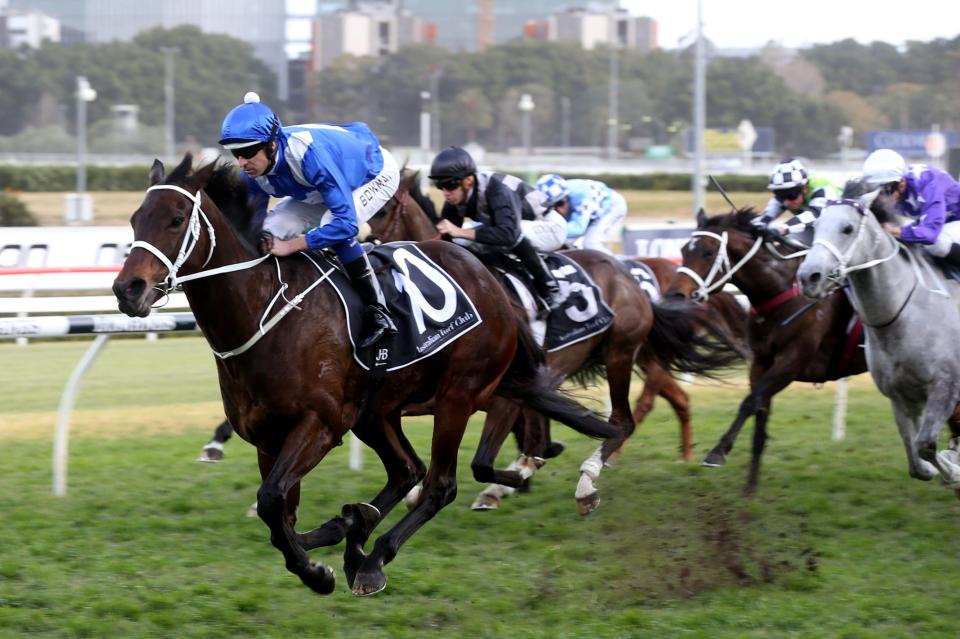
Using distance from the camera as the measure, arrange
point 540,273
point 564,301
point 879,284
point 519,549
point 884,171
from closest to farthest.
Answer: point 519,549, point 879,284, point 884,171, point 540,273, point 564,301

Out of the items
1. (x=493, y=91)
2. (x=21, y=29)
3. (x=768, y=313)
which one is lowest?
(x=768, y=313)

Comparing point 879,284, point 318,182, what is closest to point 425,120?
point 879,284

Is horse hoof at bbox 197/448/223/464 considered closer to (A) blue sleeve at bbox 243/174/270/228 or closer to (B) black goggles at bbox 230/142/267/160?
(A) blue sleeve at bbox 243/174/270/228

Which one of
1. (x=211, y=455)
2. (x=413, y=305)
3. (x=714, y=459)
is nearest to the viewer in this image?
(x=413, y=305)

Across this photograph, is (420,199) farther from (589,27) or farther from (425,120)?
(589,27)

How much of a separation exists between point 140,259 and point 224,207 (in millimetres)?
568

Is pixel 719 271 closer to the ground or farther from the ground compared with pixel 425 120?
closer to the ground

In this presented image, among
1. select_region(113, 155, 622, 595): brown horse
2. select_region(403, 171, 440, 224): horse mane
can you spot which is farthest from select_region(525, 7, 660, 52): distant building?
select_region(113, 155, 622, 595): brown horse

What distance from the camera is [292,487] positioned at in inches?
157

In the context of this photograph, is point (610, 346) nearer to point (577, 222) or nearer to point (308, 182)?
point (577, 222)

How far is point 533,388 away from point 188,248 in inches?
69.0

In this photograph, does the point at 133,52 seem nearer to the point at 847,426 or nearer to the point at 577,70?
the point at 577,70

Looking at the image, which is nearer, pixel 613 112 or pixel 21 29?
pixel 613 112

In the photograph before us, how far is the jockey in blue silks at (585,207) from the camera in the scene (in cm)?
799
